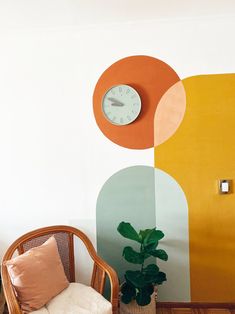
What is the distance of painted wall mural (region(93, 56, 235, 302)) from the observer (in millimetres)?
2260

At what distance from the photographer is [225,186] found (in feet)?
7.34

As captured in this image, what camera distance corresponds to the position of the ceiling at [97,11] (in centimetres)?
193

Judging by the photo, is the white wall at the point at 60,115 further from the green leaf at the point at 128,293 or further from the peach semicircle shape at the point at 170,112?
the green leaf at the point at 128,293

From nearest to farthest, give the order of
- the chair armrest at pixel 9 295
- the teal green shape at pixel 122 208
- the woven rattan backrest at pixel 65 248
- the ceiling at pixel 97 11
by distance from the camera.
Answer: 1. the chair armrest at pixel 9 295
2. the ceiling at pixel 97 11
3. the woven rattan backrest at pixel 65 248
4. the teal green shape at pixel 122 208

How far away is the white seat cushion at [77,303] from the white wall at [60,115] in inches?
21.0

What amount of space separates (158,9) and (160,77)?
487 mm

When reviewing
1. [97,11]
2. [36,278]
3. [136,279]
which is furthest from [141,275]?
[97,11]

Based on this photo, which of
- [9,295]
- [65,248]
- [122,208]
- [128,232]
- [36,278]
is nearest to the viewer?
[9,295]

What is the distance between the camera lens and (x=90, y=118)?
2324 millimetres

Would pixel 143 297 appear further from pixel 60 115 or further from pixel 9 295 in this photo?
pixel 60 115

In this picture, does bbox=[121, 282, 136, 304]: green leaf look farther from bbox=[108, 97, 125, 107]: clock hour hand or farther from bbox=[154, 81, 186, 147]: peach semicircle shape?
bbox=[108, 97, 125, 107]: clock hour hand

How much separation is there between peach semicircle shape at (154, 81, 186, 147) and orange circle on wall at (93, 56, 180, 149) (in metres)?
0.03

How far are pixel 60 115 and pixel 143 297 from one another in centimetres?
153

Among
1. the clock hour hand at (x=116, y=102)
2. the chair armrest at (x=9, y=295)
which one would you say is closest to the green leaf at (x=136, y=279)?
the chair armrest at (x=9, y=295)
